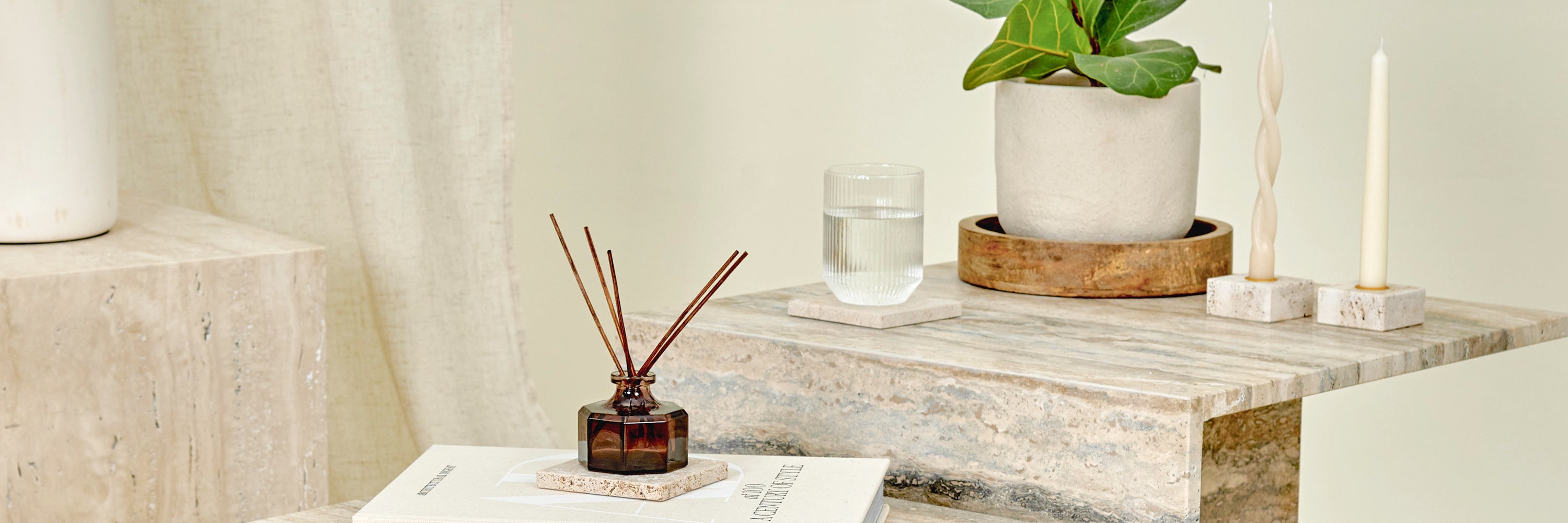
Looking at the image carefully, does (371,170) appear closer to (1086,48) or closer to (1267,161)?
(1086,48)

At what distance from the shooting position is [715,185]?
2.24 metres

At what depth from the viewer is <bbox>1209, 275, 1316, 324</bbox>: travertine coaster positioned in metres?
1.05

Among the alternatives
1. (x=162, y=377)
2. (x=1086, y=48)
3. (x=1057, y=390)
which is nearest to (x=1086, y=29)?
(x=1086, y=48)

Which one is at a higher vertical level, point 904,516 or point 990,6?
point 990,6

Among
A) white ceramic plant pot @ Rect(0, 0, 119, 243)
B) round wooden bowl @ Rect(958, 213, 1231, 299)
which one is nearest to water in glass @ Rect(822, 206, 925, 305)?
round wooden bowl @ Rect(958, 213, 1231, 299)

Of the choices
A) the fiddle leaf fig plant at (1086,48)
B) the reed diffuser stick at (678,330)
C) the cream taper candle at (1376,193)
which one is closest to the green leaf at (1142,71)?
the fiddle leaf fig plant at (1086,48)

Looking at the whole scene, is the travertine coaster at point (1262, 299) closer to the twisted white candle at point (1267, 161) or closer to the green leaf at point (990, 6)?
the twisted white candle at point (1267, 161)

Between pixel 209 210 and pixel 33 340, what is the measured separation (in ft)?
1.76

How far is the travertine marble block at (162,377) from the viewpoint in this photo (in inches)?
41.5

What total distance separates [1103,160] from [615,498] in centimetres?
57

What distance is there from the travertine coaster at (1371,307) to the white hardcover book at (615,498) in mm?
400

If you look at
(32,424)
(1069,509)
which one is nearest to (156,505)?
(32,424)

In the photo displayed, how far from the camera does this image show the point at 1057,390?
854 mm

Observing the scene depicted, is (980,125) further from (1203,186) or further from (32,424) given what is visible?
(32,424)
